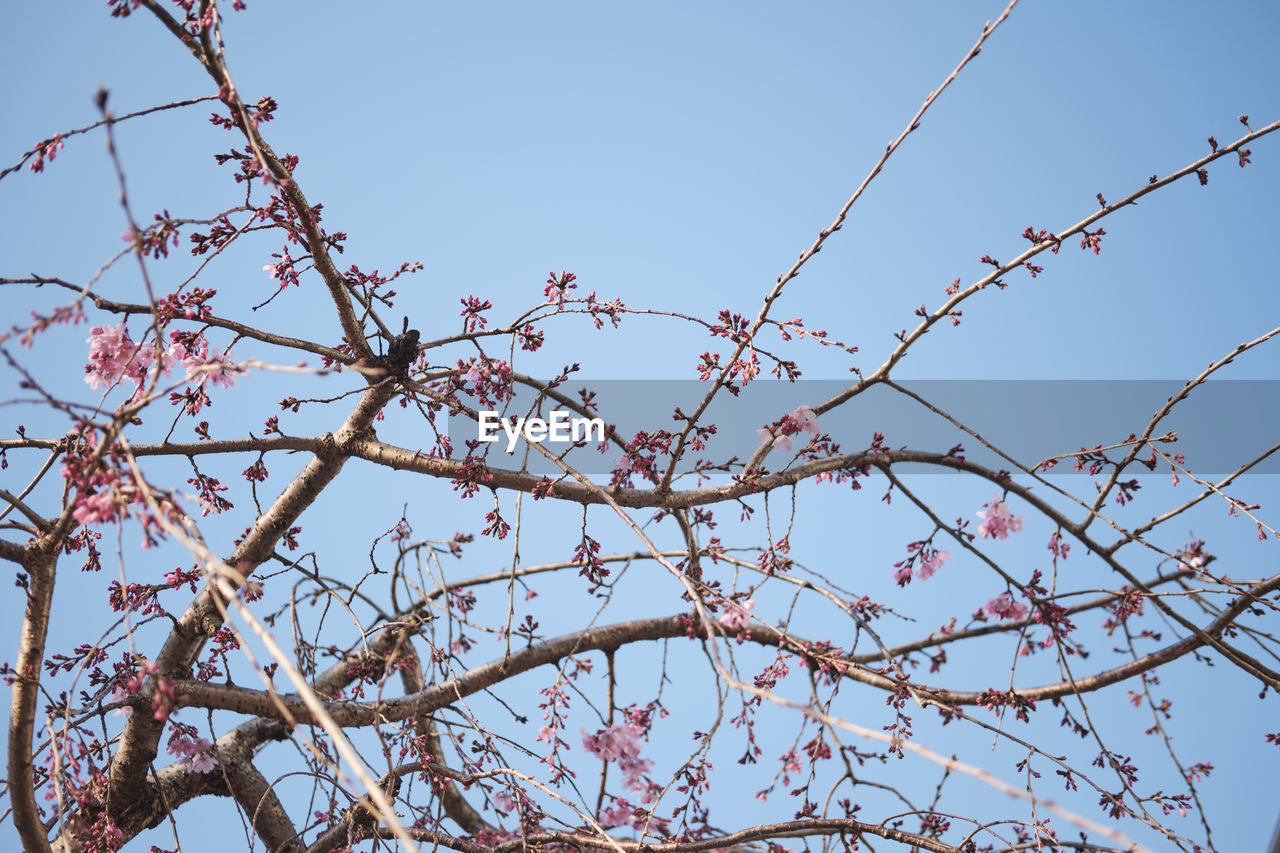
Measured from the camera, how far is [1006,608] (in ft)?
7.23

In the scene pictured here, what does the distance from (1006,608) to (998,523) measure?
7.6 inches

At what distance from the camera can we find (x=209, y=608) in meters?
1.91

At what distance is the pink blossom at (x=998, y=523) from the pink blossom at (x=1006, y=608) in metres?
0.14

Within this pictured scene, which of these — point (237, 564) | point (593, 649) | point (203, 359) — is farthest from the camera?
point (593, 649)

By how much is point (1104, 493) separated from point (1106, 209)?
51cm

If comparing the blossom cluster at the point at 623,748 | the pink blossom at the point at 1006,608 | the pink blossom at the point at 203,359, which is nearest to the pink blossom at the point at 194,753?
the blossom cluster at the point at 623,748

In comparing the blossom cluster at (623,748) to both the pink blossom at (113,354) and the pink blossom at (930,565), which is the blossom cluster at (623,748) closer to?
the pink blossom at (930,565)

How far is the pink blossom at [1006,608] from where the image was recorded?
2152 mm

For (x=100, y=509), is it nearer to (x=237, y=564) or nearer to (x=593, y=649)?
(x=237, y=564)

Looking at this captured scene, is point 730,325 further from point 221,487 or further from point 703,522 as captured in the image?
point 221,487

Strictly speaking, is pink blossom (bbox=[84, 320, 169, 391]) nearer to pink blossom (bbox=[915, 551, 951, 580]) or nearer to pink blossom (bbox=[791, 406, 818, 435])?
pink blossom (bbox=[791, 406, 818, 435])

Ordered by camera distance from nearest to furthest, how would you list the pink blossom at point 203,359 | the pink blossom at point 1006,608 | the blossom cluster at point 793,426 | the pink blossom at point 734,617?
the pink blossom at point 203,359, the pink blossom at point 734,617, the blossom cluster at point 793,426, the pink blossom at point 1006,608

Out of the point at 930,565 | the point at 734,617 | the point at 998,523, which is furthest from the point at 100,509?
the point at 998,523

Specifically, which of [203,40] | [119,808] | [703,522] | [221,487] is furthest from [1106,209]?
[119,808]
